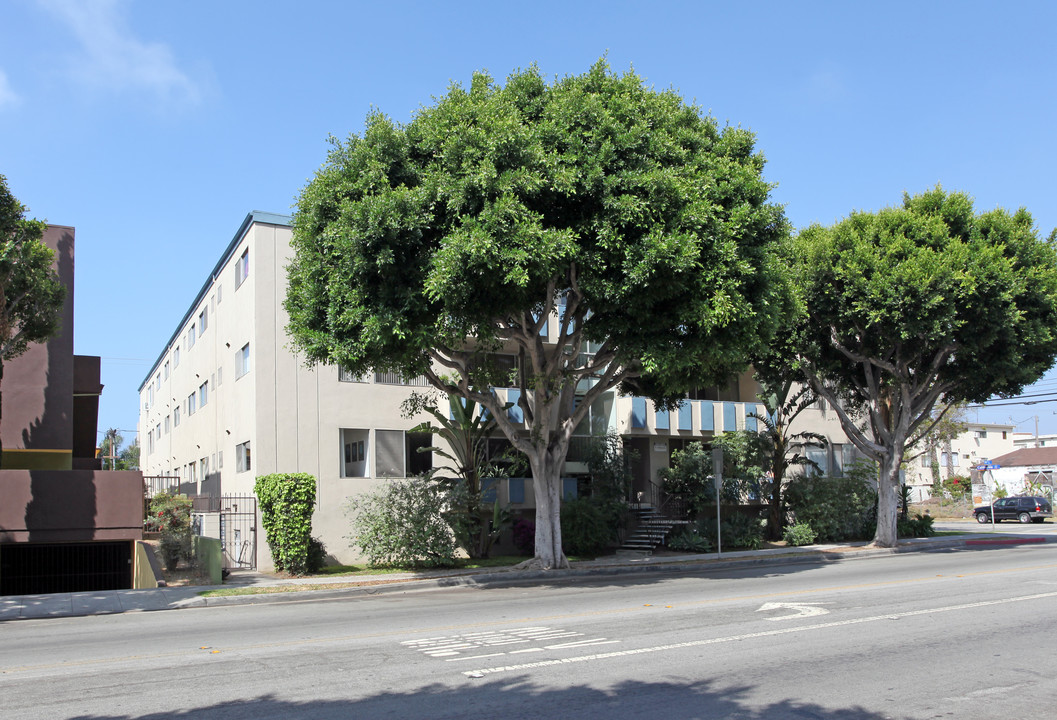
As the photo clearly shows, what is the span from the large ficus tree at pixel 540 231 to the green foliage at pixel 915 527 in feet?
54.4

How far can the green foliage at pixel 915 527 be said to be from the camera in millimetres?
31047

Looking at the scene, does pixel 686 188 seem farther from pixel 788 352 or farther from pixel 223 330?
pixel 223 330

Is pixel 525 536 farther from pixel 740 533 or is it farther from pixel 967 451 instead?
pixel 967 451

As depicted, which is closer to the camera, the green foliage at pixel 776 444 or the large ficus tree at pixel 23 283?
the large ficus tree at pixel 23 283

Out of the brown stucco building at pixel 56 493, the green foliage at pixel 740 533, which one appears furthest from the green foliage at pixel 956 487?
the brown stucco building at pixel 56 493

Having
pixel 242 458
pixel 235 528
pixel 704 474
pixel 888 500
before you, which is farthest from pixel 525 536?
pixel 888 500

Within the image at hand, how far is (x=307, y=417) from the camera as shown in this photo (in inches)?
920

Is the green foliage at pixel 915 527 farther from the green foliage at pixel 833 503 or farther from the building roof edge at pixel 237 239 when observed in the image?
the building roof edge at pixel 237 239

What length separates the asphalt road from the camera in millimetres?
6977

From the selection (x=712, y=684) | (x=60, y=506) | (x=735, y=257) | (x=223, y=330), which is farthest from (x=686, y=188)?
(x=223, y=330)

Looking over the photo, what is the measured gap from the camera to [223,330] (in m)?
28.4

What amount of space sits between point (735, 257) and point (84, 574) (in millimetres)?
21739

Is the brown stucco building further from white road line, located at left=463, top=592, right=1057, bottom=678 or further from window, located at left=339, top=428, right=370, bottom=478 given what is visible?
white road line, located at left=463, top=592, right=1057, bottom=678

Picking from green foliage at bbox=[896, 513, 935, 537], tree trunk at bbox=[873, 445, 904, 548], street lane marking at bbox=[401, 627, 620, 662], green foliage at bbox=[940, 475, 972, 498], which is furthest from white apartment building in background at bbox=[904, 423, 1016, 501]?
street lane marking at bbox=[401, 627, 620, 662]
